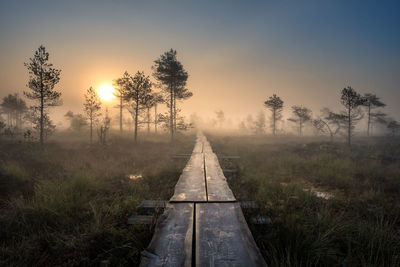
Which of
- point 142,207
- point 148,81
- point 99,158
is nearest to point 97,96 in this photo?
point 148,81

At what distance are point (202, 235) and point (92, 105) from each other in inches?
910

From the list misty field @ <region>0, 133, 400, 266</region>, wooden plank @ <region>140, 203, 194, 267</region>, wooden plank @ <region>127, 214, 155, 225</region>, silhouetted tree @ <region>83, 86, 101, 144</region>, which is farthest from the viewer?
silhouetted tree @ <region>83, 86, 101, 144</region>

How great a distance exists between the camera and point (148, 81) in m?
16.7

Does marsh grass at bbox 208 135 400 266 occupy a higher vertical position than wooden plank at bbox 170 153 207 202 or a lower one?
lower

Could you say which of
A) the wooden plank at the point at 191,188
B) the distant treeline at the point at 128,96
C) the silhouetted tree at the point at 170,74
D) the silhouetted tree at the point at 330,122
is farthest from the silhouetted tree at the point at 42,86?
the silhouetted tree at the point at 330,122

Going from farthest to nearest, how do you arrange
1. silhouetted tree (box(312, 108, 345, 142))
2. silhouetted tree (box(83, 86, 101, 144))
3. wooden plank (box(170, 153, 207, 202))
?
silhouetted tree (box(312, 108, 345, 142))
silhouetted tree (box(83, 86, 101, 144))
wooden plank (box(170, 153, 207, 202))

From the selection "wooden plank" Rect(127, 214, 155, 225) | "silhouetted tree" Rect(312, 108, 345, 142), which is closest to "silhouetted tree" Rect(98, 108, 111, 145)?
"wooden plank" Rect(127, 214, 155, 225)

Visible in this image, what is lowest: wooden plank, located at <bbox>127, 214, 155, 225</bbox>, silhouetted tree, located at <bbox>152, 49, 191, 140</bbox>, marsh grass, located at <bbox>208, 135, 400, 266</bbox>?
marsh grass, located at <bbox>208, 135, 400, 266</bbox>

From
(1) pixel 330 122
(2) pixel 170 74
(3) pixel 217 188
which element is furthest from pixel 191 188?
(1) pixel 330 122

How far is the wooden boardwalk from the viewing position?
1948mm

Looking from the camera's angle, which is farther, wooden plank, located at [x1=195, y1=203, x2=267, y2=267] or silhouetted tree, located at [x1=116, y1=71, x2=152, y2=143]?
silhouetted tree, located at [x1=116, y1=71, x2=152, y2=143]

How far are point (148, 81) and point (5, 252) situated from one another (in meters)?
16.5

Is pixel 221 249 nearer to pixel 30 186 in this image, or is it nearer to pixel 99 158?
pixel 30 186

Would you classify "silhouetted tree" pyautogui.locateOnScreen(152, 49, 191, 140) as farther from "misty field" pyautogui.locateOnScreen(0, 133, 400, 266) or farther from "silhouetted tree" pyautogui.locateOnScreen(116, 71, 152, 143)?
"misty field" pyautogui.locateOnScreen(0, 133, 400, 266)
